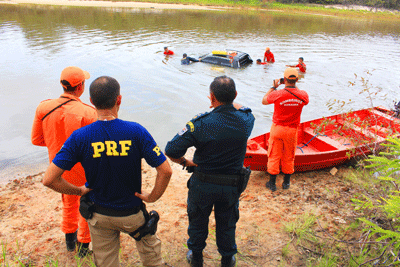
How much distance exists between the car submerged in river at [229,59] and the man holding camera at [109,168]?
12351 millimetres

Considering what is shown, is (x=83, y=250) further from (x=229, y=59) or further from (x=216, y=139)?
(x=229, y=59)

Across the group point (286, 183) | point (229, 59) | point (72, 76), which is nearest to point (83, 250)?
point (72, 76)

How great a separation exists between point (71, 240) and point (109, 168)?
179 centimetres

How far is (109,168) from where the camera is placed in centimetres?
215

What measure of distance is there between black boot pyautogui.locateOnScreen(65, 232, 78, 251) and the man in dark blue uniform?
5.06 feet

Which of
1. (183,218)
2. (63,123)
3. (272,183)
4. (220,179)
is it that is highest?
(63,123)

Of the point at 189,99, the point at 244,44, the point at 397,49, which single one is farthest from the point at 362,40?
the point at 189,99

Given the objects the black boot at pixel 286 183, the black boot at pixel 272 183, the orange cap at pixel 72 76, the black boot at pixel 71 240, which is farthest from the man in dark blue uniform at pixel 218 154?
the black boot at pixel 286 183

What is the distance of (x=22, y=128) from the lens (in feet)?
26.5

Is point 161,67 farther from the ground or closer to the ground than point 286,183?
farther from the ground

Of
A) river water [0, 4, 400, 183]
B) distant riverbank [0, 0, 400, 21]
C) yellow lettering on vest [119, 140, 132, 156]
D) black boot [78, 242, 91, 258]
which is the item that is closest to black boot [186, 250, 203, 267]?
black boot [78, 242, 91, 258]

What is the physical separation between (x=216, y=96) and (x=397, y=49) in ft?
80.3

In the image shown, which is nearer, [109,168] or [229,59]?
[109,168]

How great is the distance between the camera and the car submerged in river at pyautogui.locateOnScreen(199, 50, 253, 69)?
45.5 feet
